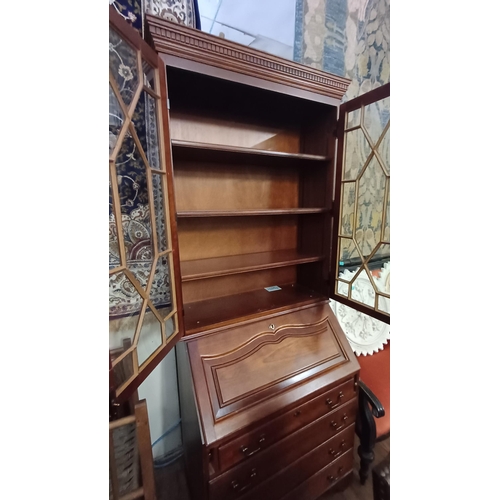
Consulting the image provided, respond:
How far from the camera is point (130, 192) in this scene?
0.72m

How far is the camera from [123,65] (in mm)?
664

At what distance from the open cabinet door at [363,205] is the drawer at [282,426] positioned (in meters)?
0.45

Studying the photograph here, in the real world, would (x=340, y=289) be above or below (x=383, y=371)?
above

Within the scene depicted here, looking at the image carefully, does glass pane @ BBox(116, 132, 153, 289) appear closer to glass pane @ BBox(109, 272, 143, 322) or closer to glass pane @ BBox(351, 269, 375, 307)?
glass pane @ BBox(109, 272, 143, 322)

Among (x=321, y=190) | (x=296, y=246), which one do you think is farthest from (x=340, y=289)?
(x=321, y=190)

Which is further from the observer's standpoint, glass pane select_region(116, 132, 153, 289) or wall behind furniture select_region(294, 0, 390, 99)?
wall behind furniture select_region(294, 0, 390, 99)

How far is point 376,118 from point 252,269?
0.93 m

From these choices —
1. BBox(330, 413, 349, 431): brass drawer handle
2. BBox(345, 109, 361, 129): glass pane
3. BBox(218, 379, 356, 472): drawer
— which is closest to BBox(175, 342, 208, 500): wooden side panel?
BBox(218, 379, 356, 472): drawer

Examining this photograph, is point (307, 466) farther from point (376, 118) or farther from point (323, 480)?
point (376, 118)

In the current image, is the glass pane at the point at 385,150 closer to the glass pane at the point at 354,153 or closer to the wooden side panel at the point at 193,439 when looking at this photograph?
the glass pane at the point at 354,153

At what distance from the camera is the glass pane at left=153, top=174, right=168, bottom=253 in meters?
0.84

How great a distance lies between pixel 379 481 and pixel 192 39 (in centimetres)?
155

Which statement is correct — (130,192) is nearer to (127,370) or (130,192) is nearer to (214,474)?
(127,370)

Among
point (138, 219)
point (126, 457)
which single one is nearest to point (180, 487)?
point (126, 457)
